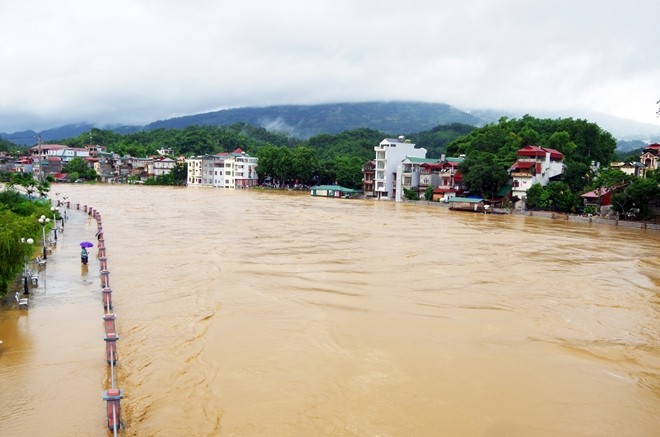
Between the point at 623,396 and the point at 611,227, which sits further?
the point at 611,227

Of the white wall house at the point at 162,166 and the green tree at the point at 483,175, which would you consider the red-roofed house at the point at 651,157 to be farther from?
the white wall house at the point at 162,166

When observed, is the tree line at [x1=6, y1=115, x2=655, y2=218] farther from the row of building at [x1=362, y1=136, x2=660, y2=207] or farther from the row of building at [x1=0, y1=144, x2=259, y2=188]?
the row of building at [x1=0, y1=144, x2=259, y2=188]

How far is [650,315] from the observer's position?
14109 millimetres

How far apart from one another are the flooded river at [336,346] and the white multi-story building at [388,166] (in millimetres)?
44036

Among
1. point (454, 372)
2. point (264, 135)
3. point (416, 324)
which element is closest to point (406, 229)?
point (416, 324)

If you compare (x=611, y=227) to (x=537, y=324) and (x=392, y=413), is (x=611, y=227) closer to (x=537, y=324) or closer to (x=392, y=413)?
(x=537, y=324)

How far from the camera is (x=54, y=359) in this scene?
9.44m

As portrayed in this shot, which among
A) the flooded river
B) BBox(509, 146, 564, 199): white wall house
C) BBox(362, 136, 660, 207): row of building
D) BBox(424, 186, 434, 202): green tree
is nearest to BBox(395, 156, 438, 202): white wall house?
BBox(362, 136, 660, 207): row of building

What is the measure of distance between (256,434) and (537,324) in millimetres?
8369

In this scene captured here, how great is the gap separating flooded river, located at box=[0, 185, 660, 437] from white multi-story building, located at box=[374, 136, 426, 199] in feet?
144

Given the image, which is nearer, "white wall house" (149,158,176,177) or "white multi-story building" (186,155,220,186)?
"white multi-story building" (186,155,220,186)

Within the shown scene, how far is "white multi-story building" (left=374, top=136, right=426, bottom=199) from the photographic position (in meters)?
65.5

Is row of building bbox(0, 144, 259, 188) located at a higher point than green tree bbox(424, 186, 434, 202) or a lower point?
higher

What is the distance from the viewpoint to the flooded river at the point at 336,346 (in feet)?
25.7
